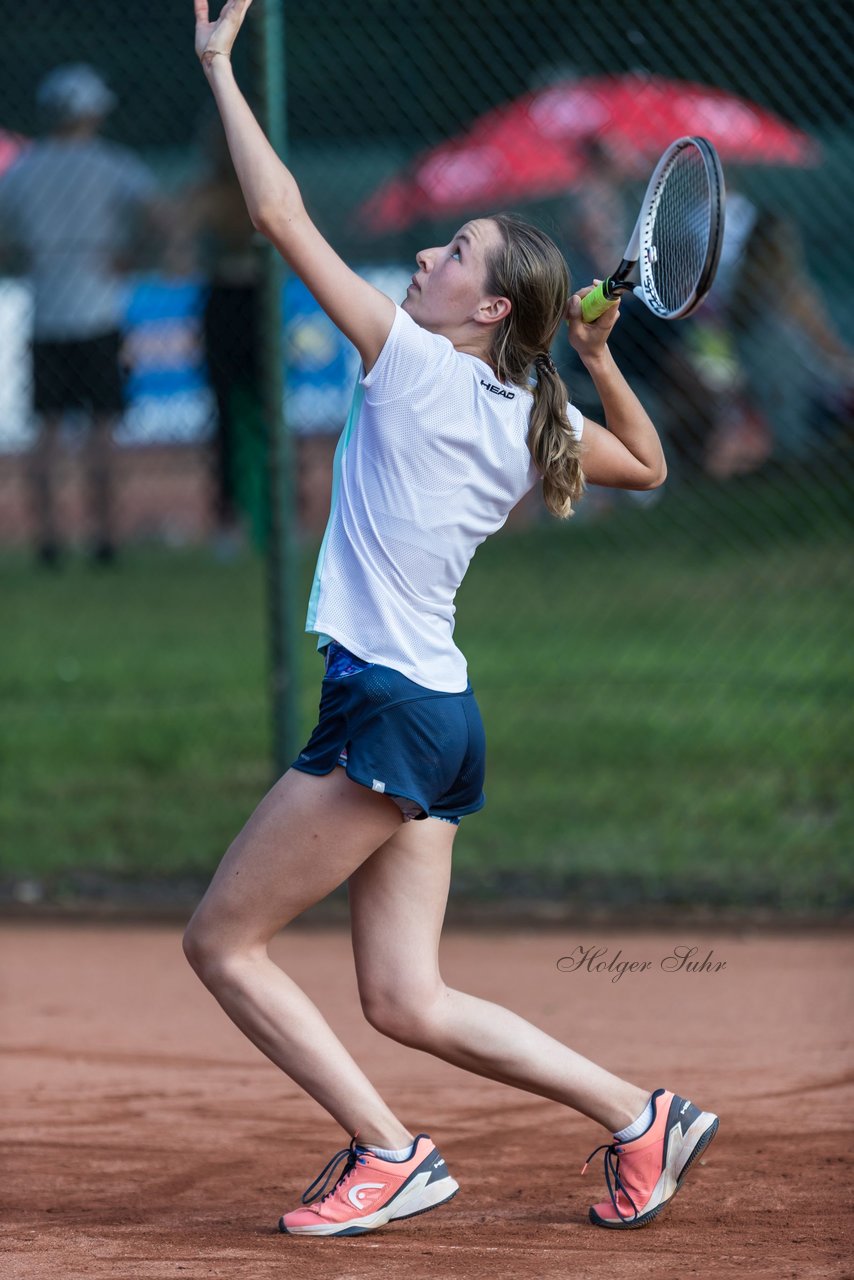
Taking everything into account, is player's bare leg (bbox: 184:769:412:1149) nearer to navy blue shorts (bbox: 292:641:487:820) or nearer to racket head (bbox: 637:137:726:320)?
navy blue shorts (bbox: 292:641:487:820)

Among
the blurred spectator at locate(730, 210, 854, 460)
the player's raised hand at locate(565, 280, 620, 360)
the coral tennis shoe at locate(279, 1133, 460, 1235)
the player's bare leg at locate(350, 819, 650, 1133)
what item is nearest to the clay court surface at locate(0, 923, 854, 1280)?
the coral tennis shoe at locate(279, 1133, 460, 1235)

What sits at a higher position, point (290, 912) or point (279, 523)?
point (279, 523)

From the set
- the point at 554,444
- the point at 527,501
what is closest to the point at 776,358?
the point at 527,501

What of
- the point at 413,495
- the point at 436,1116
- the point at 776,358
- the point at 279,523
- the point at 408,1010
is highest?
the point at 776,358

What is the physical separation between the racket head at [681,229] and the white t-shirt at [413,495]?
0.35 m

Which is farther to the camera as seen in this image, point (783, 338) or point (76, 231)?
point (783, 338)

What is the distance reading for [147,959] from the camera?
5102 mm

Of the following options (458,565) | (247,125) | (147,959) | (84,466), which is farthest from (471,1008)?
(84,466)

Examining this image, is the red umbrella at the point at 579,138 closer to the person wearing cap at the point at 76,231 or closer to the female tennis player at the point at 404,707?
the person wearing cap at the point at 76,231

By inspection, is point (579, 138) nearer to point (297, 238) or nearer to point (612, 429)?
point (612, 429)

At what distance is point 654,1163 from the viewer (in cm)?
315

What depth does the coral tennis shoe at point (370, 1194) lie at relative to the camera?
10.2 ft

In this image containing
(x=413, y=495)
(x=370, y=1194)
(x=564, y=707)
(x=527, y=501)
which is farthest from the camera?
(x=527, y=501)

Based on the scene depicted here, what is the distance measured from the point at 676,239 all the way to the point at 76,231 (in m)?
4.66
